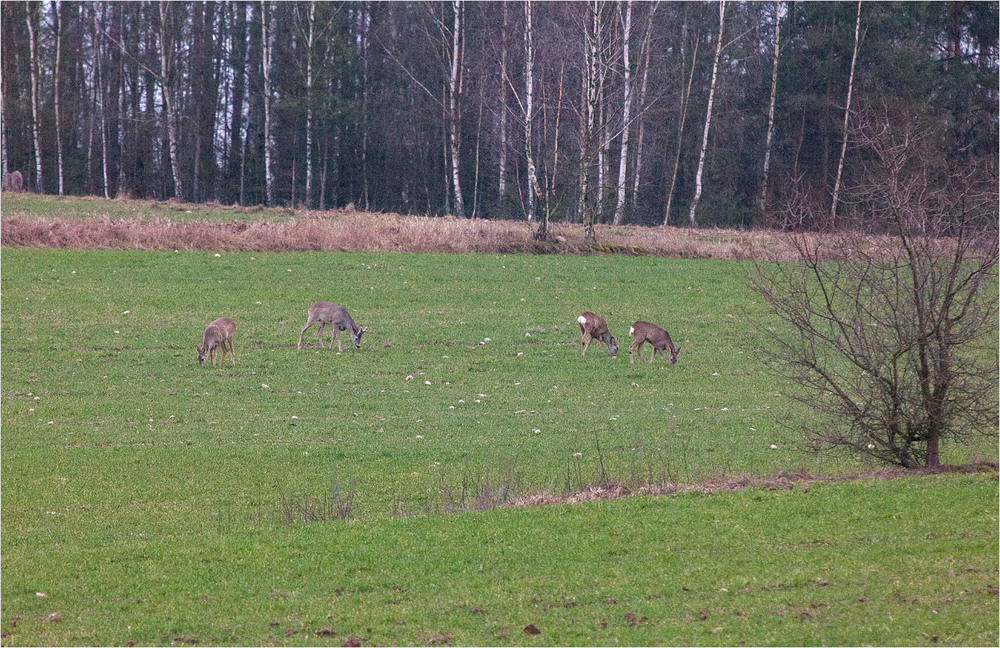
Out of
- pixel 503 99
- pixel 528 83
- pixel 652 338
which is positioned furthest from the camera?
pixel 503 99

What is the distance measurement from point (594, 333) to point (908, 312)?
12.5 metres

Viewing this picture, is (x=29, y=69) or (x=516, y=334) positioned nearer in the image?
(x=516, y=334)

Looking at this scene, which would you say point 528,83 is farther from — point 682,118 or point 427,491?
point 427,491

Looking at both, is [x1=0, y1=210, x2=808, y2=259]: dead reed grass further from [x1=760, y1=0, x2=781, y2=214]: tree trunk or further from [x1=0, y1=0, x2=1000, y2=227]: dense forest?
[x1=760, y1=0, x2=781, y2=214]: tree trunk

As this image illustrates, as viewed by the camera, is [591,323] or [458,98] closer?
[591,323]

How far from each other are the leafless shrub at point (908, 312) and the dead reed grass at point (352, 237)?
19.4m

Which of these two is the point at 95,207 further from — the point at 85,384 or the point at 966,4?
the point at 966,4

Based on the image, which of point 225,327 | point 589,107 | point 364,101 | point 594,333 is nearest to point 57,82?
point 364,101

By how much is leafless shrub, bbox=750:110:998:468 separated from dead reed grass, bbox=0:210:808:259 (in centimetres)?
1936

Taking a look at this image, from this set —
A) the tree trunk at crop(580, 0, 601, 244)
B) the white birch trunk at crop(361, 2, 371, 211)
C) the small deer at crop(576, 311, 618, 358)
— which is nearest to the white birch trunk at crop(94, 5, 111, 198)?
the white birch trunk at crop(361, 2, 371, 211)

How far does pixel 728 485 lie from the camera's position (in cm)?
1113

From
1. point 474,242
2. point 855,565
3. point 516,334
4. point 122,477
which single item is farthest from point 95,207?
point 855,565

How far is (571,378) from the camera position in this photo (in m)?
20.8

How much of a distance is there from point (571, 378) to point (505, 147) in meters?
31.6
